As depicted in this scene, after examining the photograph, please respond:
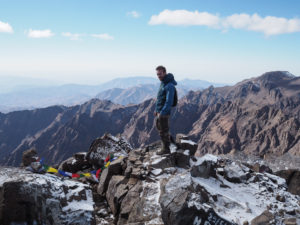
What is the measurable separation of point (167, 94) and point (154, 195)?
455 centimetres

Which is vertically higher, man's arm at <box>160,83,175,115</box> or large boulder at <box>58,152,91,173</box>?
man's arm at <box>160,83,175,115</box>

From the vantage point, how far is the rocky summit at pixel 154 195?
6.35 metres

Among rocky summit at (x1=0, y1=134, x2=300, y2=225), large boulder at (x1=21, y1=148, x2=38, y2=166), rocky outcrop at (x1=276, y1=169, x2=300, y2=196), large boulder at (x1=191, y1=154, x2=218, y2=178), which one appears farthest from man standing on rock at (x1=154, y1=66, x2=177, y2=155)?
rocky outcrop at (x1=276, y1=169, x2=300, y2=196)

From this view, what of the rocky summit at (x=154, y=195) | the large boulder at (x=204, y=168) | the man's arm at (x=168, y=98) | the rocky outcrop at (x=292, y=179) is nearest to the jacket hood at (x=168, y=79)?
the man's arm at (x=168, y=98)

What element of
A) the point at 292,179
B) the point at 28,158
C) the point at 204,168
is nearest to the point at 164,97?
the point at 204,168

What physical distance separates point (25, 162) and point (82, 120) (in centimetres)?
19102

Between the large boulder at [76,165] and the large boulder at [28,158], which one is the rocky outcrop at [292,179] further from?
the large boulder at [28,158]

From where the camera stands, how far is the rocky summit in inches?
250

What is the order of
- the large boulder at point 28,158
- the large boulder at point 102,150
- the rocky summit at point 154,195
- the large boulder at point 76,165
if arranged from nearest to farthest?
the rocky summit at point 154,195, the large boulder at point 28,158, the large boulder at point 102,150, the large boulder at point 76,165

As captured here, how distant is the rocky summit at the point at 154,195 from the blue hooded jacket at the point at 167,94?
248cm

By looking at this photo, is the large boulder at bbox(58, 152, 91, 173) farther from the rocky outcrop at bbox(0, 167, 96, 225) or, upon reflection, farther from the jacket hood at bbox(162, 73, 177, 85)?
the jacket hood at bbox(162, 73, 177, 85)

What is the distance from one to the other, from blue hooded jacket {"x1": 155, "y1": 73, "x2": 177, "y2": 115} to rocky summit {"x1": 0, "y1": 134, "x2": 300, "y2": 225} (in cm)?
248

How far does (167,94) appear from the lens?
33.8ft

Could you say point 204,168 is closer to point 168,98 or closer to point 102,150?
point 168,98
